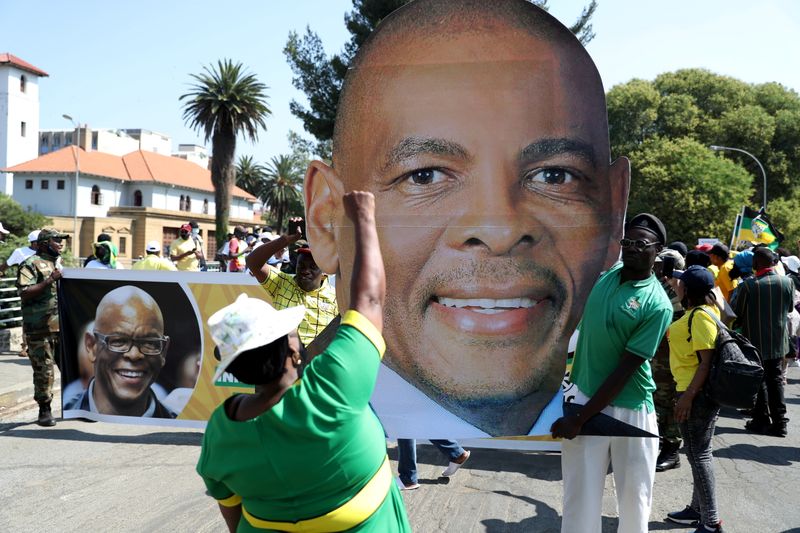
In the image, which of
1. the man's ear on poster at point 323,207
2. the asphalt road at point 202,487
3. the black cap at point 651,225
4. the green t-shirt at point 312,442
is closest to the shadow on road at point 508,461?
the asphalt road at point 202,487

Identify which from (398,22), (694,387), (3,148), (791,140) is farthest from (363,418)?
(3,148)

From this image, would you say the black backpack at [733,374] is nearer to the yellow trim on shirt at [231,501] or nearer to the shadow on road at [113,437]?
the yellow trim on shirt at [231,501]

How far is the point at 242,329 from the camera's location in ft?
6.44

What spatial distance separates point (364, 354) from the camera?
1979 mm

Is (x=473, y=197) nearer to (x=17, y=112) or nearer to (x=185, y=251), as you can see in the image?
(x=185, y=251)

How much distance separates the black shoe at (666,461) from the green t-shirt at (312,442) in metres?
4.71

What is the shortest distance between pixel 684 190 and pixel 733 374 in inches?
938

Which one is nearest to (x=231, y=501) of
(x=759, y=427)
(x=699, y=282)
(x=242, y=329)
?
(x=242, y=329)

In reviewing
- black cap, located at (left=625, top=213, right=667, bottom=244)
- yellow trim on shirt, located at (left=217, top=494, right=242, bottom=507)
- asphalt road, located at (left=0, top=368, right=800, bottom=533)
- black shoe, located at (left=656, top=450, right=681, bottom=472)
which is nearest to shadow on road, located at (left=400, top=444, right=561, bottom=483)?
asphalt road, located at (left=0, top=368, right=800, bottom=533)

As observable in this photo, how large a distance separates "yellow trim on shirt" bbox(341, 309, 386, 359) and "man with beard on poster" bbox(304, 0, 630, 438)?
925mm

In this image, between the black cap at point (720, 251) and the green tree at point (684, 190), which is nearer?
the black cap at point (720, 251)

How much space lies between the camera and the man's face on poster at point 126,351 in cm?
586

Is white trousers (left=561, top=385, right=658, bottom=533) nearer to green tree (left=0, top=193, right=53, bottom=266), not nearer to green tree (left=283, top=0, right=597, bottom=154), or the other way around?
green tree (left=283, top=0, right=597, bottom=154)

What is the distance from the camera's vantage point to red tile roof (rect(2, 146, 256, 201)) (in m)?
66.7
